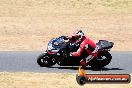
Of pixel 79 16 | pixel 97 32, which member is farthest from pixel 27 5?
pixel 97 32

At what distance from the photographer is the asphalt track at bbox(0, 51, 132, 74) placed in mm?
20344

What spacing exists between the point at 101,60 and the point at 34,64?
2.71m

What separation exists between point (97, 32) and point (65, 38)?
787 cm

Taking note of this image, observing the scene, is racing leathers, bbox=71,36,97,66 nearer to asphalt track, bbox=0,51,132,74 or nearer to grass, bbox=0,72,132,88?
asphalt track, bbox=0,51,132,74

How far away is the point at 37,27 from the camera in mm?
29359

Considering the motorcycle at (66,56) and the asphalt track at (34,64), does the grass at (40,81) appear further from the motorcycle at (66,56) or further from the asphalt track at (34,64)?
the motorcycle at (66,56)

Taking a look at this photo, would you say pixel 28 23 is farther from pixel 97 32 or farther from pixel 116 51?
pixel 116 51

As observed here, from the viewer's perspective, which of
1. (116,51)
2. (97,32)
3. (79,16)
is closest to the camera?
(116,51)

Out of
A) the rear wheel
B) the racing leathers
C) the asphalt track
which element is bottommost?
the asphalt track

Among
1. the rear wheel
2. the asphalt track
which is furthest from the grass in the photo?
the rear wheel

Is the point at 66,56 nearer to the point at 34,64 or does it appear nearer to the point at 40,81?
the point at 34,64

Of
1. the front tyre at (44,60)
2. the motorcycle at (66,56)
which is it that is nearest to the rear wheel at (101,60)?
the motorcycle at (66,56)

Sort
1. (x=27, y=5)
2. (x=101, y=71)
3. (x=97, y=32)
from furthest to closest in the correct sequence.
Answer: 1. (x=27, y=5)
2. (x=97, y=32)
3. (x=101, y=71)

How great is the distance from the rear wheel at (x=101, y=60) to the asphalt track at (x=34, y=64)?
20cm
